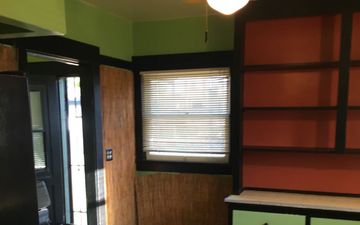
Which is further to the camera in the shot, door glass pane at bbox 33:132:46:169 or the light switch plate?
door glass pane at bbox 33:132:46:169

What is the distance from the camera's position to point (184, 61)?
10.6ft

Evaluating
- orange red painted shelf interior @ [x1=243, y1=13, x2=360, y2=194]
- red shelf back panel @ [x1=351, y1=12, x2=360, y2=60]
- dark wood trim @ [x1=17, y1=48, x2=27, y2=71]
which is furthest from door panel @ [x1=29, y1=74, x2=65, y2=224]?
red shelf back panel @ [x1=351, y1=12, x2=360, y2=60]

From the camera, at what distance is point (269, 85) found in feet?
8.62

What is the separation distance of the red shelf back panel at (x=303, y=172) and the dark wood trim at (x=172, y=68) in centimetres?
45

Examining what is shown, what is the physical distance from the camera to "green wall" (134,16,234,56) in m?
3.10

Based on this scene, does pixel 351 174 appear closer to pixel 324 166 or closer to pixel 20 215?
pixel 324 166

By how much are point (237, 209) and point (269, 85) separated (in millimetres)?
1093

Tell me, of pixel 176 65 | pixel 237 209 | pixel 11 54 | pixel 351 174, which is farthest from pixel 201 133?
pixel 11 54

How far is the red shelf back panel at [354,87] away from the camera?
7.88 feet

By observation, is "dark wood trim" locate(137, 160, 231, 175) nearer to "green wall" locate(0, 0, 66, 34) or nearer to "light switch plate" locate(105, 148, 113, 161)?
"light switch plate" locate(105, 148, 113, 161)

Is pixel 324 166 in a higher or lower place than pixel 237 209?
higher

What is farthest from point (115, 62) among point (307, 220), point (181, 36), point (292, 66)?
point (307, 220)

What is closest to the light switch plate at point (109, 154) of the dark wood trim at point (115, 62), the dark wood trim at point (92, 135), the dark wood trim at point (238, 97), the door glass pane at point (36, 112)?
the dark wood trim at point (92, 135)

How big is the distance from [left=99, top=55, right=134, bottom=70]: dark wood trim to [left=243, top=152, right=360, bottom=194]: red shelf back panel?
5.13 feet
